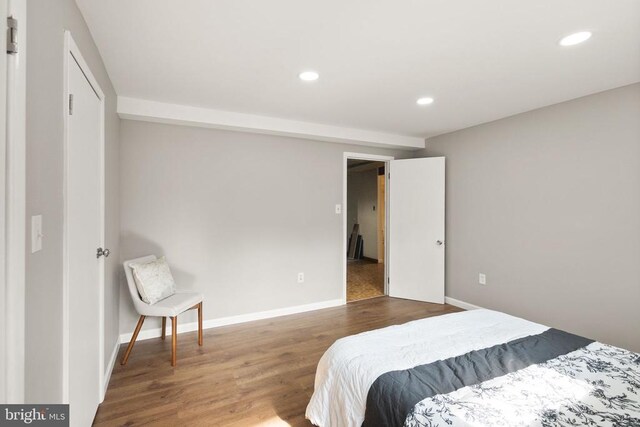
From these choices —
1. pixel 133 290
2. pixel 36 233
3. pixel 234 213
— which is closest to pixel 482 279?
pixel 234 213

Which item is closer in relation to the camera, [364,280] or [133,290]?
[133,290]

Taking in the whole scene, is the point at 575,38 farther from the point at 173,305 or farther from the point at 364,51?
the point at 173,305

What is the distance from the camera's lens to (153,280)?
255 centimetres

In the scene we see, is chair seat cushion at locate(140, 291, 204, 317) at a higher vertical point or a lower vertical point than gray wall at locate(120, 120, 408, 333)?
lower

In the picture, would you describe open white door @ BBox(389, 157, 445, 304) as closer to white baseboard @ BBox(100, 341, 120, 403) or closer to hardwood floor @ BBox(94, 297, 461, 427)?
hardwood floor @ BBox(94, 297, 461, 427)

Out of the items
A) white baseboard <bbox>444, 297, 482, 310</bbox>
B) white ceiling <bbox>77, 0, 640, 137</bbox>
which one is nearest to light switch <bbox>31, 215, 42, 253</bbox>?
white ceiling <bbox>77, 0, 640, 137</bbox>

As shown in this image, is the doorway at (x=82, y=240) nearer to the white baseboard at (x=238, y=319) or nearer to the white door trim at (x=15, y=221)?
the white door trim at (x=15, y=221)

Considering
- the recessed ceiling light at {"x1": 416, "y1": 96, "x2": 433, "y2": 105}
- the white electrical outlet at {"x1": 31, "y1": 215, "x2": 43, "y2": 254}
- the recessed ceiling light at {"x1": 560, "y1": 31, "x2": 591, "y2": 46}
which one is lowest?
the white electrical outlet at {"x1": 31, "y1": 215, "x2": 43, "y2": 254}

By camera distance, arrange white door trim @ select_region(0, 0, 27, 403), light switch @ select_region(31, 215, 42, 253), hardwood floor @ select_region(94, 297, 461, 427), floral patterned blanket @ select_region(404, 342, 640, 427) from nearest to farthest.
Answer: white door trim @ select_region(0, 0, 27, 403)
light switch @ select_region(31, 215, 42, 253)
floral patterned blanket @ select_region(404, 342, 640, 427)
hardwood floor @ select_region(94, 297, 461, 427)

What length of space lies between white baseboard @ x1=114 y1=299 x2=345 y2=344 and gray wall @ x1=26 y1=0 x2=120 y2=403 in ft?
6.16

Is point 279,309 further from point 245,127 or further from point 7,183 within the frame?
point 7,183

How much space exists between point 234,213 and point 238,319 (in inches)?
46.9

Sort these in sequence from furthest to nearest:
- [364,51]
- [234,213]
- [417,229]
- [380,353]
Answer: [417,229] → [234,213] → [364,51] → [380,353]

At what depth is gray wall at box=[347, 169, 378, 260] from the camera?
7.29 m
